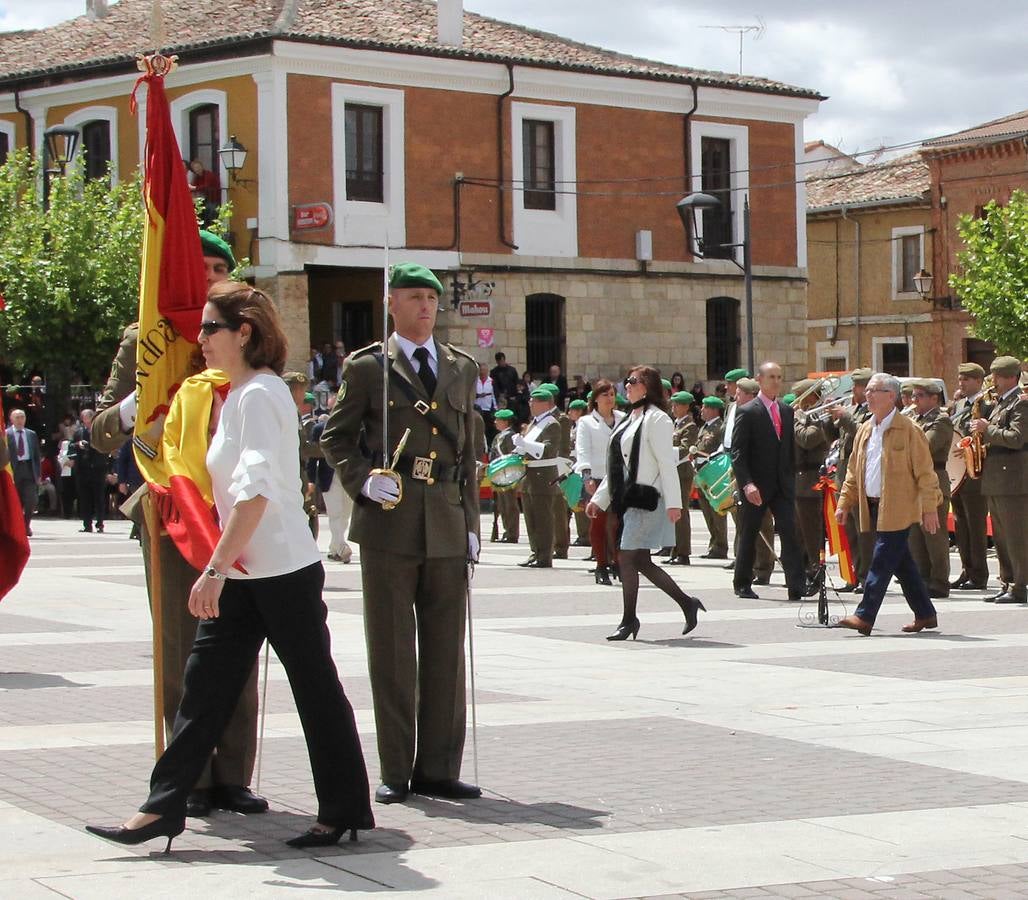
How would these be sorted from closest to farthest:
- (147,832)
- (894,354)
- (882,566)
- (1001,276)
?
1. (147,832)
2. (882,566)
3. (1001,276)
4. (894,354)

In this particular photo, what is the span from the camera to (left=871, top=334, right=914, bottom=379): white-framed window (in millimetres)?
59188

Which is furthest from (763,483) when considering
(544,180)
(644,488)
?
(544,180)

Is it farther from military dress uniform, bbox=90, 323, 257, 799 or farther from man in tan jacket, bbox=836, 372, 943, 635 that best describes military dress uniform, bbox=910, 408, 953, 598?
military dress uniform, bbox=90, 323, 257, 799

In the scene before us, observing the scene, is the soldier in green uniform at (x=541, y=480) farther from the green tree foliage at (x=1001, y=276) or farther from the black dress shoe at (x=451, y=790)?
the green tree foliage at (x=1001, y=276)

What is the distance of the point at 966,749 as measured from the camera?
835cm

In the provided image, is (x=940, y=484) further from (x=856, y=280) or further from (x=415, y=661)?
(x=856, y=280)

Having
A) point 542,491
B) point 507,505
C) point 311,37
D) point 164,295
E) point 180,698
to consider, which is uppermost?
point 311,37

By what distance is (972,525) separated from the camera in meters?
17.7

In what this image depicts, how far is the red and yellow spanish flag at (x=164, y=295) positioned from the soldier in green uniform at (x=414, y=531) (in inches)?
25.7

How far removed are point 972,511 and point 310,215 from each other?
20869 mm

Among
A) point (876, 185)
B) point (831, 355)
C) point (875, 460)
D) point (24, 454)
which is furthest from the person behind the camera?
point (876, 185)

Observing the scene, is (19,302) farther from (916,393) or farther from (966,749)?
(966,749)

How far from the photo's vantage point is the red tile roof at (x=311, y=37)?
37.3 metres

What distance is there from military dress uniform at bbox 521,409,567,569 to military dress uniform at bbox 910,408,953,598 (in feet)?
15.7
